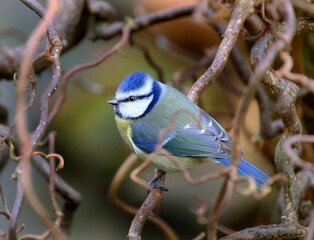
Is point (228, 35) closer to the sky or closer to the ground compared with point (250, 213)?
closer to the sky

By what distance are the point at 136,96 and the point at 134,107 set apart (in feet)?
0.17

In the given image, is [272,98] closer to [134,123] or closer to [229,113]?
[229,113]

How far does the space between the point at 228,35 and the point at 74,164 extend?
4.17 feet

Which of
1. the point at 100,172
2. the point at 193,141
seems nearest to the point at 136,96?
the point at 193,141

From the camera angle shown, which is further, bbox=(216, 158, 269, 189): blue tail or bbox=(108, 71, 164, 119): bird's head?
bbox=(108, 71, 164, 119): bird's head

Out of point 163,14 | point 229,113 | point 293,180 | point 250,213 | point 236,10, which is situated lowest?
point 250,213

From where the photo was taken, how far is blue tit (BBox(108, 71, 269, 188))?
5.93 feet

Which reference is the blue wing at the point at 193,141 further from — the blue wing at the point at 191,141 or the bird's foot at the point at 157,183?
the bird's foot at the point at 157,183

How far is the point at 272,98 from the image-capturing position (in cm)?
237

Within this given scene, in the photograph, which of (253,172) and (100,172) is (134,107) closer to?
(253,172)

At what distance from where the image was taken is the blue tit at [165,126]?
1809 millimetres

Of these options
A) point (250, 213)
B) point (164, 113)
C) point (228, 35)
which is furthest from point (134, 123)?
point (250, 213)

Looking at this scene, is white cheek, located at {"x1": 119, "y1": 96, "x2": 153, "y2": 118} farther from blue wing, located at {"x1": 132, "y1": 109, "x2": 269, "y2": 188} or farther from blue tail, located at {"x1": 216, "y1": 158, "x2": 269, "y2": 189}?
blue tail, located at {"x1": 216, "y1": 158, "x2": 269, "y2": 189}

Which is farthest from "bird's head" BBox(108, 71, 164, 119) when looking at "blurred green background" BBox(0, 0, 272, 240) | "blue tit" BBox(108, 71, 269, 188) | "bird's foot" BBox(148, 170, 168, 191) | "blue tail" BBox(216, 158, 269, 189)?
"blurred green background" BBox(0, 0, 272, 240)
